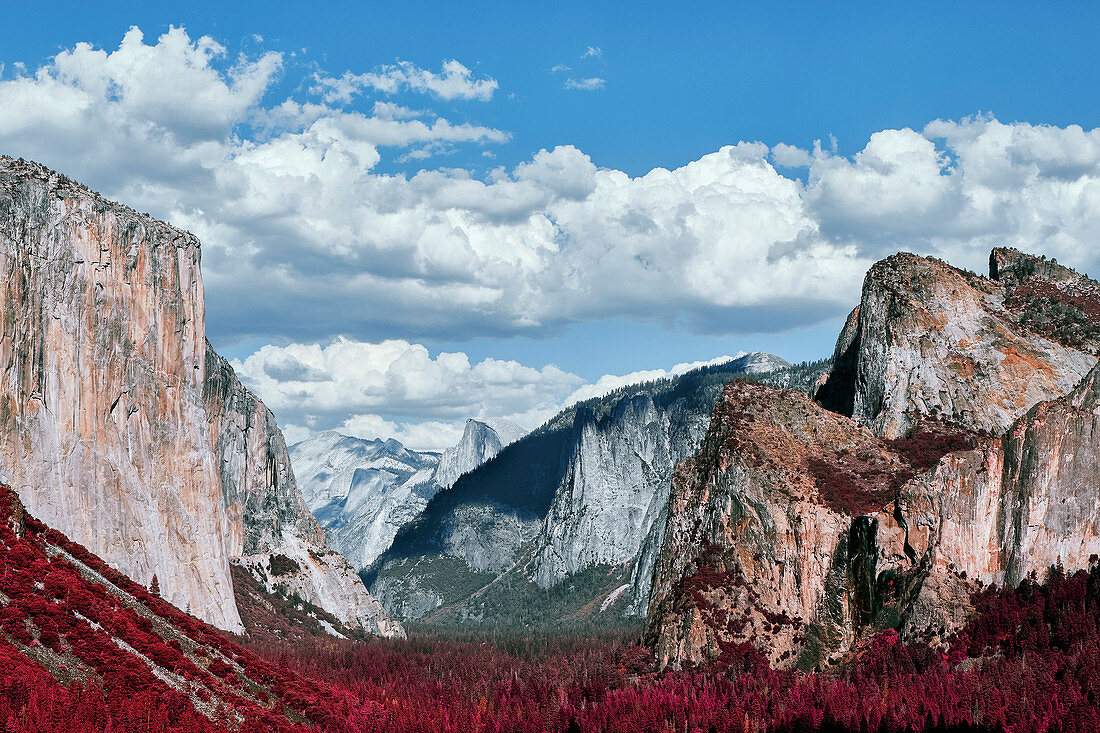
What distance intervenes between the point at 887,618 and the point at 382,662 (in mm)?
91967

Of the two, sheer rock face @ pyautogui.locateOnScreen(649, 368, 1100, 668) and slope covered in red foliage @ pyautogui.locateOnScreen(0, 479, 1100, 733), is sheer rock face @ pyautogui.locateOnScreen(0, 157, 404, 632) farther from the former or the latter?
sheer rock face @ pyautogui.locateOnScreen(649, 368, 1100, 668)

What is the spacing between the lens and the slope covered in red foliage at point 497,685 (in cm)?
6631

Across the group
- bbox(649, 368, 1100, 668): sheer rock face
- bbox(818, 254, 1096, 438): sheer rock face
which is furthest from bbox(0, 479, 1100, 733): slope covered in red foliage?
bbox(818, 254, 1096, 438): sheer rock face

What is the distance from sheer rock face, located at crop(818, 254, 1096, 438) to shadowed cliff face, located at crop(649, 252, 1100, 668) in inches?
7.6

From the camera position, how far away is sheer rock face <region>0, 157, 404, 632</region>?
133 meters

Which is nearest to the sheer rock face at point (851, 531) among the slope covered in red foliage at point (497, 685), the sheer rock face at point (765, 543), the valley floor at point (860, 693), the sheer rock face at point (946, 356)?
the sheer rock face at point (765, 543)

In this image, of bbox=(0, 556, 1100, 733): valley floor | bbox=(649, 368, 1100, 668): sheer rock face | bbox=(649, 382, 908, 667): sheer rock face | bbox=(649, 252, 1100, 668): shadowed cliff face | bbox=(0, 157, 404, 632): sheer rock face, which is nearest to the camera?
bbox=(0, 556, 1100, 733): valley floor

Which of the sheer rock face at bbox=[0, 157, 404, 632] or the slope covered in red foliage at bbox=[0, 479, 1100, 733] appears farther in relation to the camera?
the sheer rock face at bbox=[0, 157, 404, 632]

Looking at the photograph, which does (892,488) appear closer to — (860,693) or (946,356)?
(946,356)

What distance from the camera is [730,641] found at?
11975cm

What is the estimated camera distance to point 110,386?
5778 inches

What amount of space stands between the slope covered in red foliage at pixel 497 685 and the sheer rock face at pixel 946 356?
30749mm

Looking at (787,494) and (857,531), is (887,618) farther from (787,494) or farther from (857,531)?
(787,494)

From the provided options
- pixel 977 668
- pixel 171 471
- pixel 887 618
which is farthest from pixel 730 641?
pixel 171 471
